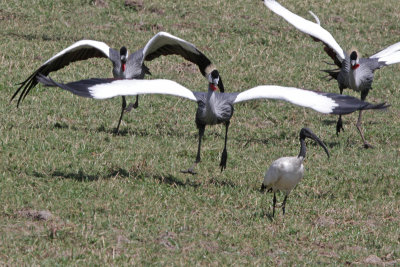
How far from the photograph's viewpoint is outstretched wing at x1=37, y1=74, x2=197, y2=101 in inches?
284

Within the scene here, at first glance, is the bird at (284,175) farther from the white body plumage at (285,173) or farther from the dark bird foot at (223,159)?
the dark bird foot at (223,159)

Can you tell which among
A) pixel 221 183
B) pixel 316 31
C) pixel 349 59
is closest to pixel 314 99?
pixel 221 183

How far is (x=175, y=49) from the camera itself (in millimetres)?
10305

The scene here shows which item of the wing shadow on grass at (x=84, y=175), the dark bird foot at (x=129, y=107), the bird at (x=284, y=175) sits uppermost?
the dark bird foot at (x=129, y=107)

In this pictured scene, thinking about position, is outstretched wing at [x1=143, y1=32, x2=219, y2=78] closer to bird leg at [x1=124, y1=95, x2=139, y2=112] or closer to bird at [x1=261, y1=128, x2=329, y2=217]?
bird leg at [x1=124, y1=95, x2=139, y2=112]

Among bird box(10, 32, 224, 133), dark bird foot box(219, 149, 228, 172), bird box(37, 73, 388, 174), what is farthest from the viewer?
bird box(10, 32, 224, 133)

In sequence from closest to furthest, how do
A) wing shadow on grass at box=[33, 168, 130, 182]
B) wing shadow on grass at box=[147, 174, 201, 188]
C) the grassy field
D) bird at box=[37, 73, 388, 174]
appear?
the grassy field → bird at box=[37, 73, 388, 174] → wing shadow on grass at box=[33, 168, 130, 182] → wing shadow on grass at box=[147, 174, 201, 188]

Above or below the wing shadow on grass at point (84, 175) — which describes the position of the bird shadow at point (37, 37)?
above

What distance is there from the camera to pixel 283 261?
20.0 ft

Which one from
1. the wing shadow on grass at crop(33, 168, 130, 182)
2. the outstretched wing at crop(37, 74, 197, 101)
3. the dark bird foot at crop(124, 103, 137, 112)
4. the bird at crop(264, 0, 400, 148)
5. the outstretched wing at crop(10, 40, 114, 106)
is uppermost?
the bird at crop(264, 0, 400, 148)

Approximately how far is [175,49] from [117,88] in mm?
2959

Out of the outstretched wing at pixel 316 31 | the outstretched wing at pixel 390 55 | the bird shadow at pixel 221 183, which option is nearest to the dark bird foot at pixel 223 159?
the bird shadow at pixel 221 183

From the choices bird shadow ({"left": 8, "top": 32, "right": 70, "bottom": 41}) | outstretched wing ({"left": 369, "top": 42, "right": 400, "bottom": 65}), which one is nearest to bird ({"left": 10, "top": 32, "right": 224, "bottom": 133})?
outstretched wing ({"left": 369, "top": 42, "right": 400, "bottom": 65})

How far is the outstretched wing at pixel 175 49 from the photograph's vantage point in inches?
371
